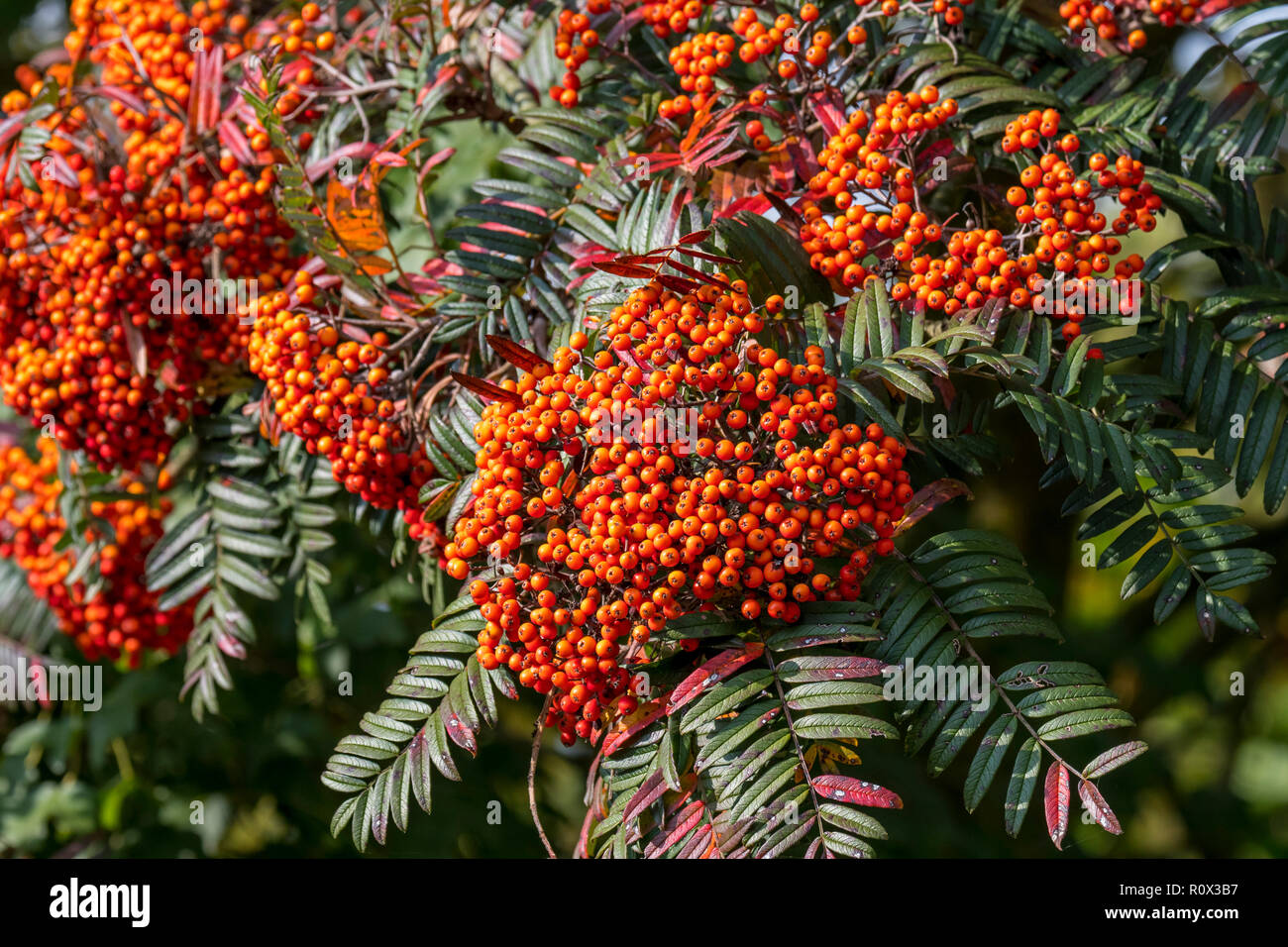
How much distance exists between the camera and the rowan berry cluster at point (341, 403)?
204 centimetres

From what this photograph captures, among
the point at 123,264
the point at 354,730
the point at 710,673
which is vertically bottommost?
the point at 354,730

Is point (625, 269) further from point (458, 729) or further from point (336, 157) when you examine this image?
point (336, 157)

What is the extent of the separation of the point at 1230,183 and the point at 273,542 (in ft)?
7.36

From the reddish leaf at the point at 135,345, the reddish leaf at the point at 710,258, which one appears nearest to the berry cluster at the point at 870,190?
the reddish leaf at the point at 710,258

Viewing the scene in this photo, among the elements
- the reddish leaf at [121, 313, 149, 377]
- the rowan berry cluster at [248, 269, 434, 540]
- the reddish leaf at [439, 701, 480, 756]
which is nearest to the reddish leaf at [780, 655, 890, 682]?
the reddish leaf at [439, 701, 480, 756]

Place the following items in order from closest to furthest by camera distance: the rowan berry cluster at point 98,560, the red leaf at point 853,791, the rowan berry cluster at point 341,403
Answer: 1. the red leaf at point 853,791
2. the rowan berry cluster at point 341,403
3. the rowan berry cluster at point 98,560

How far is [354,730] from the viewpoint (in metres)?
3.72

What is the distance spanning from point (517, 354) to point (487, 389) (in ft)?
0.26

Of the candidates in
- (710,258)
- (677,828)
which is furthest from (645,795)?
(710,258)

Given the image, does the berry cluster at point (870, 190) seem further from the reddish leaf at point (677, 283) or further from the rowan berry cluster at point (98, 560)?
the rowan berry cluster at point (98, 560)

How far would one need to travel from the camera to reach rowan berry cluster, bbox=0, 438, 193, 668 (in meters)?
2.79

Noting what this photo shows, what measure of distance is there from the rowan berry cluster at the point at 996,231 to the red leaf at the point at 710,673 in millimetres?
664
